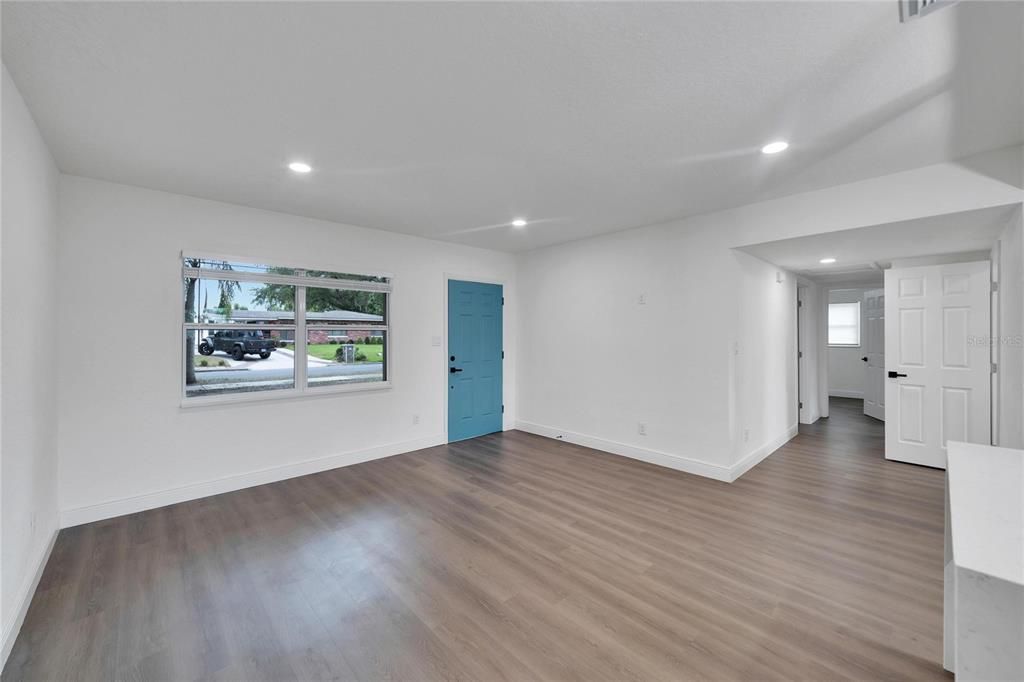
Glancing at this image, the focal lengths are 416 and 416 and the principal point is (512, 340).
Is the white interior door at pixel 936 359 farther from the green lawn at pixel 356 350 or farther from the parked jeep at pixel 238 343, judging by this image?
the parked jeep at pixel 238 343

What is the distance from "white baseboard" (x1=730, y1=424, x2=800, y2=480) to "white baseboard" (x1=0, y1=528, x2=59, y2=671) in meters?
4.87

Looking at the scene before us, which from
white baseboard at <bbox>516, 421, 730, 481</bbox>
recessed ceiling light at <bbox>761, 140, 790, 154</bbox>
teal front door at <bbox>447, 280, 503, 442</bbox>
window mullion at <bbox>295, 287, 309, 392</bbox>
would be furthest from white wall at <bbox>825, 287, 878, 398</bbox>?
window mullion at <bbox>295, 287, 309, 392</bbox>

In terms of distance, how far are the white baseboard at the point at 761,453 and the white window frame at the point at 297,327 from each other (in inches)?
149

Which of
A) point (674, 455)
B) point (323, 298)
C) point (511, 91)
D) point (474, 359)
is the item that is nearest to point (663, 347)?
point (674, 455)

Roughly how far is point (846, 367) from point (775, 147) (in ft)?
26.5

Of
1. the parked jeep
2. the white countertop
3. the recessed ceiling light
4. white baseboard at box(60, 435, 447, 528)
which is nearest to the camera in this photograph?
the white countertop

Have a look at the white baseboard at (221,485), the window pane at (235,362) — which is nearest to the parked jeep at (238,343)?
the window pane at (235,362)

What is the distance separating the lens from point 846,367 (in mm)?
8547

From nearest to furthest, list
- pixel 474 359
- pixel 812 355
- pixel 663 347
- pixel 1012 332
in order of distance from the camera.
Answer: pixel 1012 332, pixel 663 347, pixel 474 359, pixel 812 355

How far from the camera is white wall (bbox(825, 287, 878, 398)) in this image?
27.5ft

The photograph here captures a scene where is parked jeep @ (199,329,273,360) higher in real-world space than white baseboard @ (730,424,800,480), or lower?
higher

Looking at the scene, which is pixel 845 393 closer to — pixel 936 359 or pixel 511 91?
pixel 936 359

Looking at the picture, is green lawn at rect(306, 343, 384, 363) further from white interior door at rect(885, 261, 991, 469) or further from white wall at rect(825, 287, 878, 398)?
white wall at rect(825, 287, 878, 398)

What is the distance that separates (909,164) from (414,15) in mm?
3369
